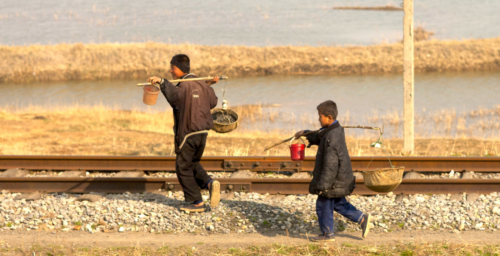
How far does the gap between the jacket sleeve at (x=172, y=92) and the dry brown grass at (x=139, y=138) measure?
4.32 metres

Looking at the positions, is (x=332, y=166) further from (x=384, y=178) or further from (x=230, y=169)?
(x=230, y=169)

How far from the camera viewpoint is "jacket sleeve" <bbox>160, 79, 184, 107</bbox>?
21.4ft

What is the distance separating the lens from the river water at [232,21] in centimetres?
4324

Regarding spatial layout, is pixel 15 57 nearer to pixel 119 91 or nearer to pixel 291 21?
pixel 119 91

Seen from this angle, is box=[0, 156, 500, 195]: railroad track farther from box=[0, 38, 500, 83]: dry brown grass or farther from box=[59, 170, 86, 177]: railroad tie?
box=[0, 38, 500, 83]: dry brown grass

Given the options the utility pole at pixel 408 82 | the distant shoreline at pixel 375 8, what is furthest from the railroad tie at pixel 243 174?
the distant shoreline at pixel 375 8

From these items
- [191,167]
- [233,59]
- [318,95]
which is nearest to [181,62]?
[191,167]

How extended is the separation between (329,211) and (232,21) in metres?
49.5

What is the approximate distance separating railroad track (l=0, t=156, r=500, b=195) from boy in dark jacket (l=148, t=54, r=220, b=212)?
4.01ft

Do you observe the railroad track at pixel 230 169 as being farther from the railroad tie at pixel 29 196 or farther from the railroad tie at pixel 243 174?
the railroad tie at pixel 29 196

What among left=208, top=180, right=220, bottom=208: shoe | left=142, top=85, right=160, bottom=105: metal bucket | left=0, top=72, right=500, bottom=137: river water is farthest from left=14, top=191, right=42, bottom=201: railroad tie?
left=0, top=72, right=500, bottom=137: river water

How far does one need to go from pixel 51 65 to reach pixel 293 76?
47.2ft

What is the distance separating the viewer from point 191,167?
288 inches

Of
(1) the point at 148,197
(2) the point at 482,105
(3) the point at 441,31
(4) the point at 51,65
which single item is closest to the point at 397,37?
(3) the point at 441,31
